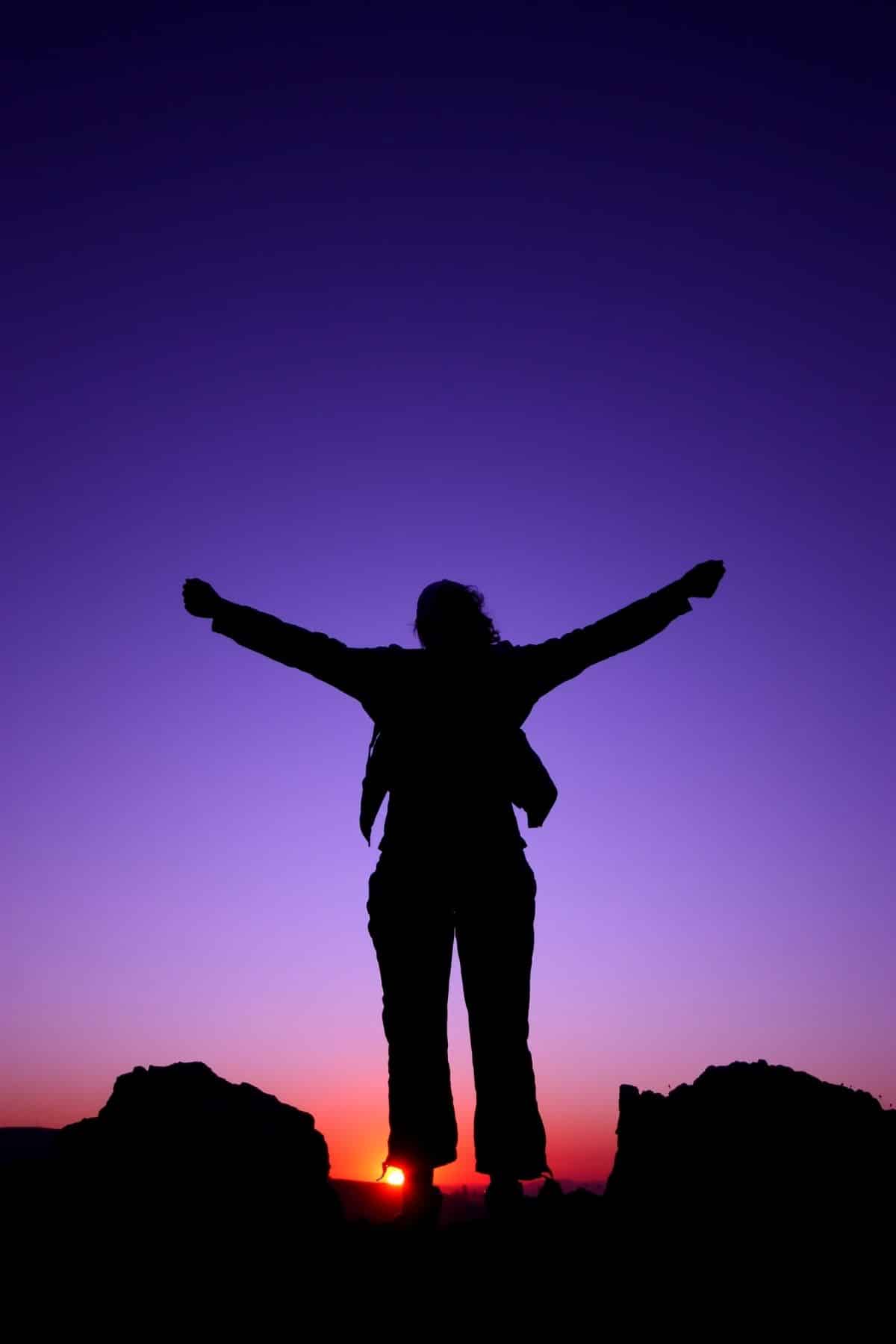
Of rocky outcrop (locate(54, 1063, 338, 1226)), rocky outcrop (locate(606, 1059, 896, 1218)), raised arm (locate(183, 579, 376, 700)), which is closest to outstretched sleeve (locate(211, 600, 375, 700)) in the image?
raised arm (locate(183, 579, 376, 700))

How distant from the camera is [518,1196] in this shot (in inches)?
173

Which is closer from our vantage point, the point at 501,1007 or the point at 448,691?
the point at 501,1007

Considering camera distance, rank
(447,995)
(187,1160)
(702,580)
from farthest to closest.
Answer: (702,580) → (447,995) → (187,1160)

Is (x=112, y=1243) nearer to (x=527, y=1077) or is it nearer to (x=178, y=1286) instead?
(x=178, y=1286)

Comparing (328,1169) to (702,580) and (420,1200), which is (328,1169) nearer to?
(420,1200)

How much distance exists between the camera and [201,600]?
5281mm

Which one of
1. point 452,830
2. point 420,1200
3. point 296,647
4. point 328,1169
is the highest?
point 296,647

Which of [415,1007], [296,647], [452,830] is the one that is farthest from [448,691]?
[415,1007]

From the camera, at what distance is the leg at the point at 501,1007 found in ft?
14.5

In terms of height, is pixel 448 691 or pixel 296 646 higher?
pixel 296 646

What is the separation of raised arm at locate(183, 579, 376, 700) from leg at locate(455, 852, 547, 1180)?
127 cm

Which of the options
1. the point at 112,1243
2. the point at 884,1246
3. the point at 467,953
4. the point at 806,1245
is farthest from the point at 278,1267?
the point at 884,1246

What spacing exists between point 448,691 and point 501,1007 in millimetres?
1658

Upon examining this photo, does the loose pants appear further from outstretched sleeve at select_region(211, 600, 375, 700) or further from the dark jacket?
outstretched sleeve at select_region(211, 600, 375, 700)
